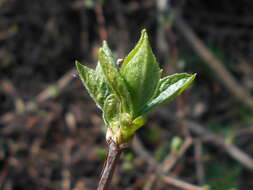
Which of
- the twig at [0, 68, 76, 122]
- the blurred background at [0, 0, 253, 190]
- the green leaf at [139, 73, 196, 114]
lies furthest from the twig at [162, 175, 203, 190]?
the twig at [0, 68, 76, 122]

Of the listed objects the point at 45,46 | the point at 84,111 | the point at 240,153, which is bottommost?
the point at 240,153

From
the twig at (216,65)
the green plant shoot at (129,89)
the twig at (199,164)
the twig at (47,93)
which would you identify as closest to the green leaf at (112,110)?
the green plant shoot at (129,89)

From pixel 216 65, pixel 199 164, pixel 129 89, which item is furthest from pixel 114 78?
pixel 216 65

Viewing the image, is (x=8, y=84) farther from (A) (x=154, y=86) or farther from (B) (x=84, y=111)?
(A) (x=154, y=86)

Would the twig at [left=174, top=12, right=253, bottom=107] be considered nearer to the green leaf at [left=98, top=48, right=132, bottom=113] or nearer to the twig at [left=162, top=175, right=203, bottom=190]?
the twig at [left=162, top=175, right=203, bottom=190]

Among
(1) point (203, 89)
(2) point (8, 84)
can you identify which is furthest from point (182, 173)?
(2) point (8, 84)
